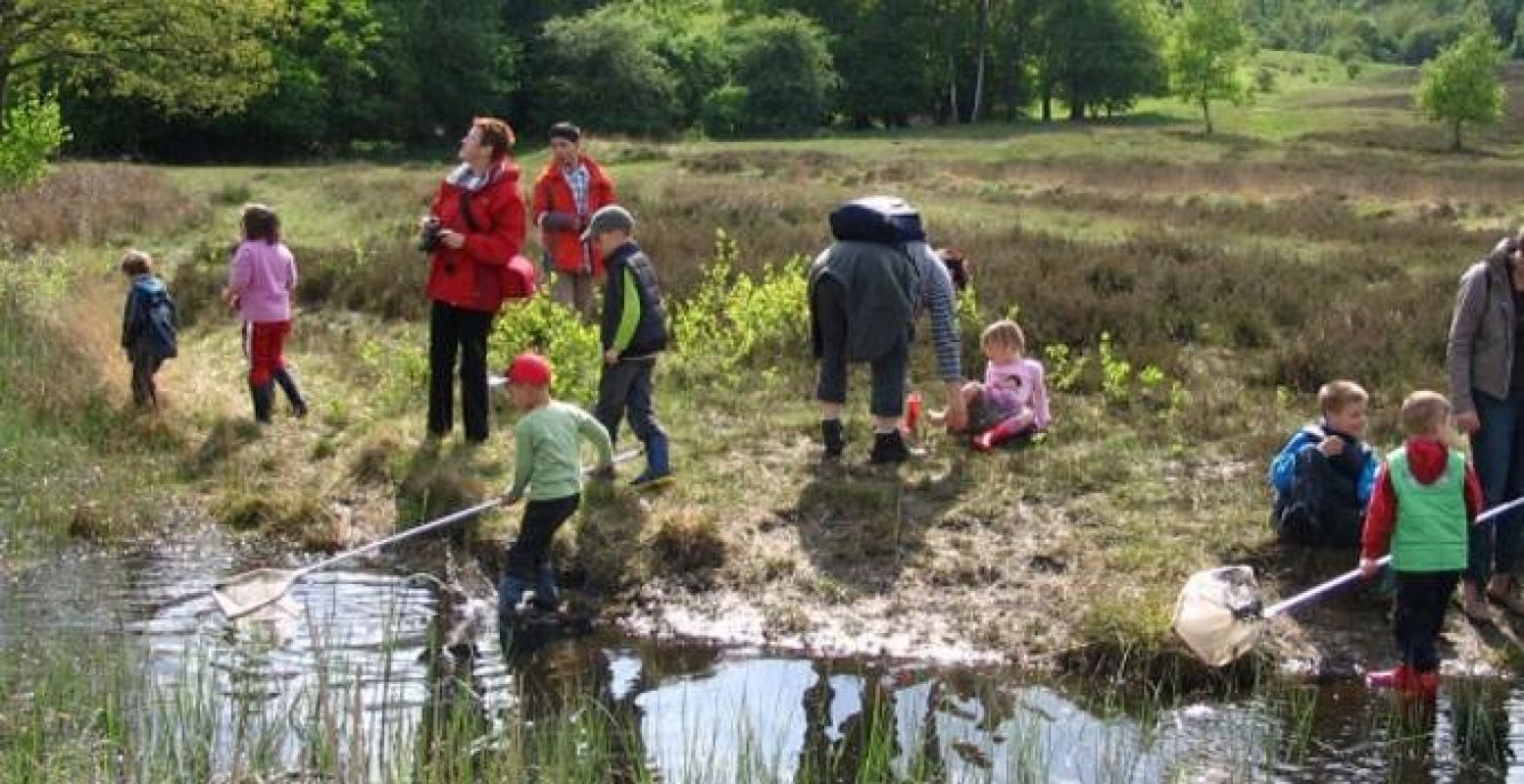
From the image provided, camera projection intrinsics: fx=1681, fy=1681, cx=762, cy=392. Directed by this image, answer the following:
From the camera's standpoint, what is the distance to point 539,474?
27.7ft

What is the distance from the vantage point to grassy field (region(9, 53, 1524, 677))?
29.8 feet

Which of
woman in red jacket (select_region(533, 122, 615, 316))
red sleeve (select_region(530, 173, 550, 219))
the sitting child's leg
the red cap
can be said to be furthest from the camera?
red sleeve (select_region(530, 173, 550, 219))

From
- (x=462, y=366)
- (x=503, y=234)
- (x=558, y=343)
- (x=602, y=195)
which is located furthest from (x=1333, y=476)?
(x=602, y=195)

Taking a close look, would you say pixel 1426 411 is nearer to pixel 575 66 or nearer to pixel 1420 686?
pixel 1420 686

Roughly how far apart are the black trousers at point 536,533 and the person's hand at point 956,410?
3206 mm

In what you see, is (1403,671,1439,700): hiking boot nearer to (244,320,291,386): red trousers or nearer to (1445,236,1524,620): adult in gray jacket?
(1445,236,1524,620): adult in gray jacket

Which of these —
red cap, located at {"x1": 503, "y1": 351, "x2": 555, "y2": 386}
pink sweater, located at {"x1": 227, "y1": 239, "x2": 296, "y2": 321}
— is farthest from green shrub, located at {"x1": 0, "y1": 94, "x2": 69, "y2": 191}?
red cap, located at {"x1": 503, "y1": 351, "x2": 555, "y2": 386}

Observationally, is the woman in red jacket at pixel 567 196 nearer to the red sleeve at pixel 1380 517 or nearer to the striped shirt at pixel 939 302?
the striped shirt at pixel 939 302

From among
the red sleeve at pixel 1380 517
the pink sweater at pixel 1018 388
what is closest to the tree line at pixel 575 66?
the pink sweater at pixel 1018 388

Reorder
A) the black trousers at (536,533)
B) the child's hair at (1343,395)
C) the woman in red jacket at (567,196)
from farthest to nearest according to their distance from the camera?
the woman in red jacket at (567,196) < the child's hair at (1343,395) < the black trousers at (536,533)

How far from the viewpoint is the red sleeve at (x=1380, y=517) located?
24.9ft

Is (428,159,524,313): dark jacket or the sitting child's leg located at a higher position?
(428,159,524,313): dark jacket

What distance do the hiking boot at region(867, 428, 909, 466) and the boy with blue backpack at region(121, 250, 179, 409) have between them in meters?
5.12

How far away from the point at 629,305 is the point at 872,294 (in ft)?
4.89
